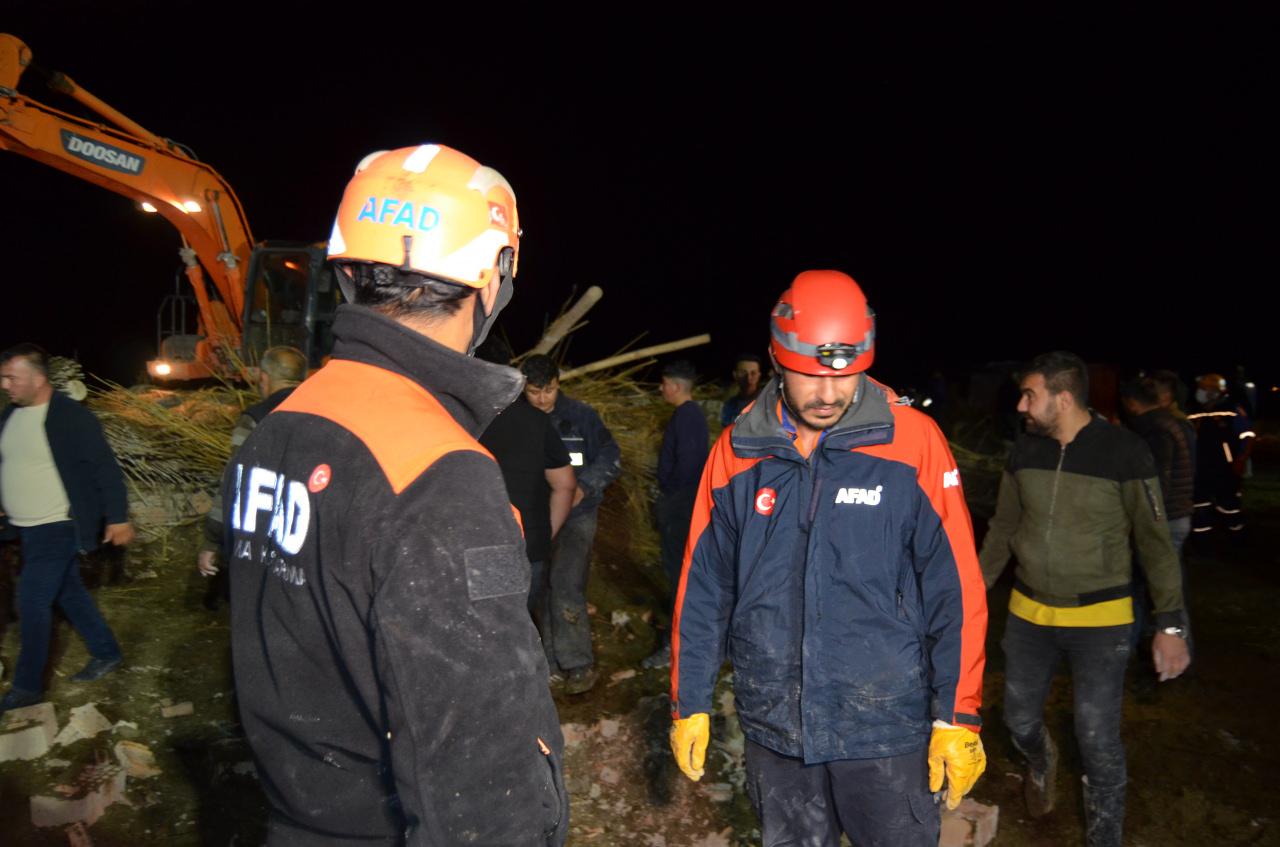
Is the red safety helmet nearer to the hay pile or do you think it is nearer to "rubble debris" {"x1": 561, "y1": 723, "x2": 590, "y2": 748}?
"rubble debris" {"x1": 561, "y1": 723, "x2": 590, "y2": 748}

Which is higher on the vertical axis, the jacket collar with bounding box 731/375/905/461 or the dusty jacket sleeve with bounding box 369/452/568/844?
the jacket collar with bounding box 731/375/905/461

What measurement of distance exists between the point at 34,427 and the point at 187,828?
2.31m

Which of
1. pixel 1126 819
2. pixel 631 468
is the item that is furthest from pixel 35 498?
pixel 1126 819

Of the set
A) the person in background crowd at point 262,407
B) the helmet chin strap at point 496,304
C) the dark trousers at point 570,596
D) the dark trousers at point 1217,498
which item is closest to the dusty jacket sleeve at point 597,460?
the dark trousers at point 570,596

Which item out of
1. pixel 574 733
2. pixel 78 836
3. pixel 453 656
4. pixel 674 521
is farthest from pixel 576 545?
pixel 453 656

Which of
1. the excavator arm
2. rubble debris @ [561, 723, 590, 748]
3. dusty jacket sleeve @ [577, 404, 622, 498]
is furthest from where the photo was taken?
the excavator arm

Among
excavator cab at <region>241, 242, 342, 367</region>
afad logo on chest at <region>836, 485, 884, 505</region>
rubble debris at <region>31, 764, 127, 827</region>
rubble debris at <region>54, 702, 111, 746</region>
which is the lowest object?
rubble debris at <region>31, 764, 127, 827</region>

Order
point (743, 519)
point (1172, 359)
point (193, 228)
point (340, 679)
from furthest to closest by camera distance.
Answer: point (1172, 359) < point (193, 228) < point (743, 519) < point (340, 679)

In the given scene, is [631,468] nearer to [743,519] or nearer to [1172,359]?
[743,519]

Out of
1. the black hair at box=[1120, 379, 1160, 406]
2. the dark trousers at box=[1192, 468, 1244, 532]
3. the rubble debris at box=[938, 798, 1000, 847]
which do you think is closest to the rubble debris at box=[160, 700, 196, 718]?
the rubble debris at box=[938, 798, 1000, 847]

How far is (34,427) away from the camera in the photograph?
Answer: 496 cm

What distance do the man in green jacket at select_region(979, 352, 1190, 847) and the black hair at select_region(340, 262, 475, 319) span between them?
3.26m

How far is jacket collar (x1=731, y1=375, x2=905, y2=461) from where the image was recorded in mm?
2707

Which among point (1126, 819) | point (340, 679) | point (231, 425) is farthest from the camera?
point (231, 425)
